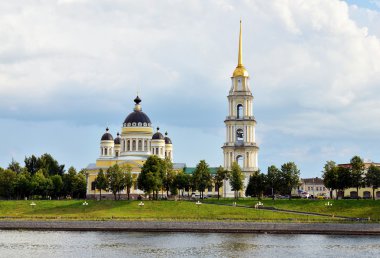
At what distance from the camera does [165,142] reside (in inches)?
5743

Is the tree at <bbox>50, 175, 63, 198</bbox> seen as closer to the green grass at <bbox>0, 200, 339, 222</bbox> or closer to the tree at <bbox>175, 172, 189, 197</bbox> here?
the green grass at <bbox>0, 200, 339, 222</bbox>

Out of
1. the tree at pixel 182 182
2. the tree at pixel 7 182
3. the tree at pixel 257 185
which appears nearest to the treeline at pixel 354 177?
the tree at pixel 257 185

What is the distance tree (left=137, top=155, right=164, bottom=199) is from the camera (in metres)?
108

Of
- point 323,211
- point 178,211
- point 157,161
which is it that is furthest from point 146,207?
point 323,211

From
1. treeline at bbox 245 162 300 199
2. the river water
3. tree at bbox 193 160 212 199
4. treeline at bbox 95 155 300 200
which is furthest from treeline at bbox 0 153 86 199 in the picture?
the river water

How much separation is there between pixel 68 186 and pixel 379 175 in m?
52.4

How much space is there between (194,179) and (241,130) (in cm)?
1852

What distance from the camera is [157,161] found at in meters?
112

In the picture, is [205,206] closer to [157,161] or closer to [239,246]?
[157,161]

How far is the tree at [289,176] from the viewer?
10675 centimetres

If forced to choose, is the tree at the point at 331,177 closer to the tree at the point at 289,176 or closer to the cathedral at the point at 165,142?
the tree at the point at 289,176

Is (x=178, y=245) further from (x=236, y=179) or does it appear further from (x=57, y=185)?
(x=57, y=185)

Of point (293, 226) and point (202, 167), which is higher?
point (202, 167)

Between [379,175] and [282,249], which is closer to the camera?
[282,249]
